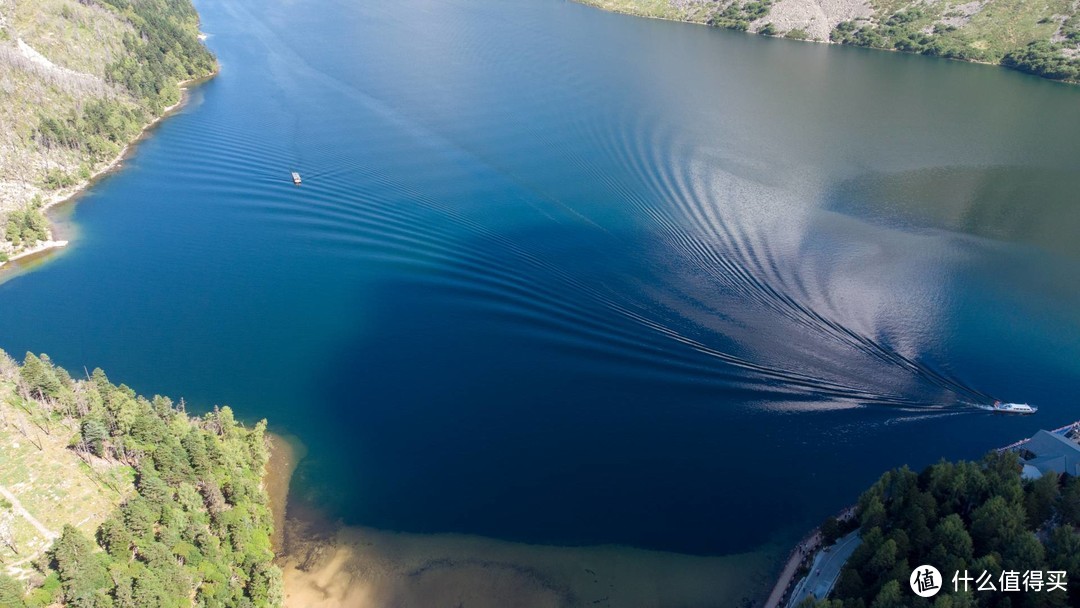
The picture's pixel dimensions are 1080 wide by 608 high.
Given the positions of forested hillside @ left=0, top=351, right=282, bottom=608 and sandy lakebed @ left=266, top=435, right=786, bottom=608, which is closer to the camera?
forested hillside @ left=0, top=351, right=282, bottom=608

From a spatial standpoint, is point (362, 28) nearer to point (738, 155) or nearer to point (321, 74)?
point (321, 74)

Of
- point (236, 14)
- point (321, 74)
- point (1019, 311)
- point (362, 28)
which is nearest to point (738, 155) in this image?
point (1019, 311)

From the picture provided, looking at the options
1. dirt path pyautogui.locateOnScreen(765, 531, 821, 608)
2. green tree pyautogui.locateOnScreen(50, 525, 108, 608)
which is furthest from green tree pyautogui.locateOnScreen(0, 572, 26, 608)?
dirt path pyautogui.locateOnScreen(765, 531, 821, 608)

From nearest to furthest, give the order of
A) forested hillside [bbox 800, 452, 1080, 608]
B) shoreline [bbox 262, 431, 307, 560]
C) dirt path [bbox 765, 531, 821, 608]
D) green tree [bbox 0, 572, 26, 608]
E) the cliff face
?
green tree [bbox 0, 572, 26, 608] → forested hillside [bbox 800, 452, 1080, 608] → dirt path [bbox 765, 531, 821, 608] → shoreline [bbox 262, 431, 307, 560] → the cliff face

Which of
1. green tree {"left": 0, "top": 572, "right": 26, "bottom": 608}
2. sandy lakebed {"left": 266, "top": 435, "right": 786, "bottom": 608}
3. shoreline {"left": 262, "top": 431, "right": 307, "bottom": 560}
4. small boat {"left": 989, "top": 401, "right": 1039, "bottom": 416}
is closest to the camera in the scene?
green tree {"left": 0, "top": 572, "right": 26, "bottom": 608}

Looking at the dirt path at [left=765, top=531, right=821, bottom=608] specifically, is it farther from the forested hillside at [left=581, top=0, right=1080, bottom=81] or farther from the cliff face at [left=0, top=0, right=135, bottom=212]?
A: the forested hillside at [left=581, top=0, right=1080, bottom=81]

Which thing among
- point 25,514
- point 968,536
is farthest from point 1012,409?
point 25,514

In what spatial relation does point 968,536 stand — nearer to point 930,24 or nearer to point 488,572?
point 488,572
